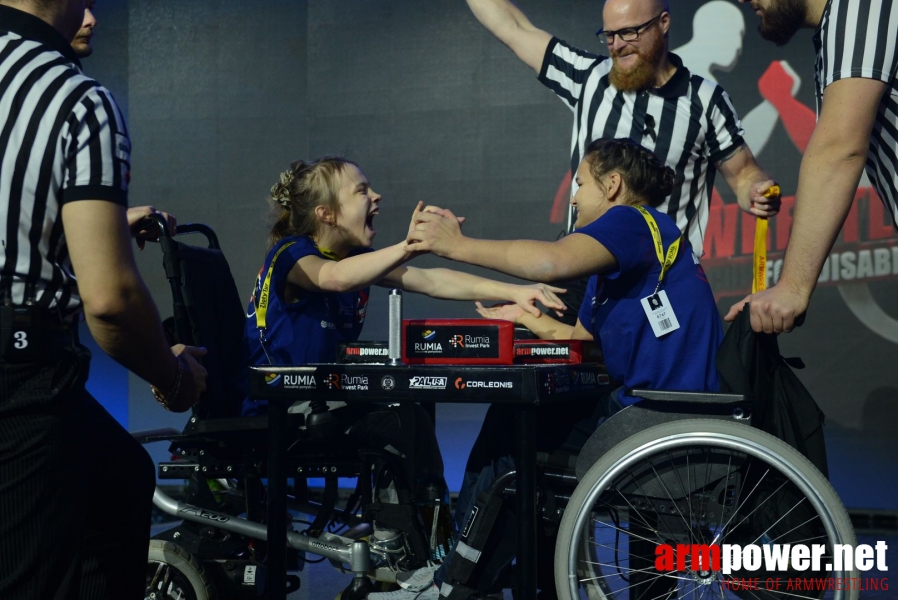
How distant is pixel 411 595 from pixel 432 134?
2.69 metres

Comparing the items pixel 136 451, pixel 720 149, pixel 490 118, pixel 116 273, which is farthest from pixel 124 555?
pixel 490 118

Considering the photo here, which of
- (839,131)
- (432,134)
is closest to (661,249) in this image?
(839,131)

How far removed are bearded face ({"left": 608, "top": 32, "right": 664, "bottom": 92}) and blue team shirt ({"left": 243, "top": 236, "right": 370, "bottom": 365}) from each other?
1.17 meters

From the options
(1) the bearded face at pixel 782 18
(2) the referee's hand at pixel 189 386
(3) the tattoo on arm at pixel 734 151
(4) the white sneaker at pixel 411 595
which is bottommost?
(4) the white sneaker at pixel 411 595

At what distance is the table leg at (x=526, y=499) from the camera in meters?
1.96

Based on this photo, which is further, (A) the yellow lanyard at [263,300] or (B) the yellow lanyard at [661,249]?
(A) the yellow lanyard at [263,300]

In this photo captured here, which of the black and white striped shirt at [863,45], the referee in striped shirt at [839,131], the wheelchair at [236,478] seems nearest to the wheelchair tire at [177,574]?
the wheelchair at [236,478]

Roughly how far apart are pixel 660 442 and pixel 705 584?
299 millimetres

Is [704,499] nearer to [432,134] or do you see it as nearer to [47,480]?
[47,480]

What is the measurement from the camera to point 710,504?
6.32ft

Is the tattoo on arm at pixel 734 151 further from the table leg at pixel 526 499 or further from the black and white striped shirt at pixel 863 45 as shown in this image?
the table leg at pixel 526 499

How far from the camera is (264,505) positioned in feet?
8.49

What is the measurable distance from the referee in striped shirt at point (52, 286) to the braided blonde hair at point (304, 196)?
1.42m

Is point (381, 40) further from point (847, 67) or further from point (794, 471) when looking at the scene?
point (794, 471)
